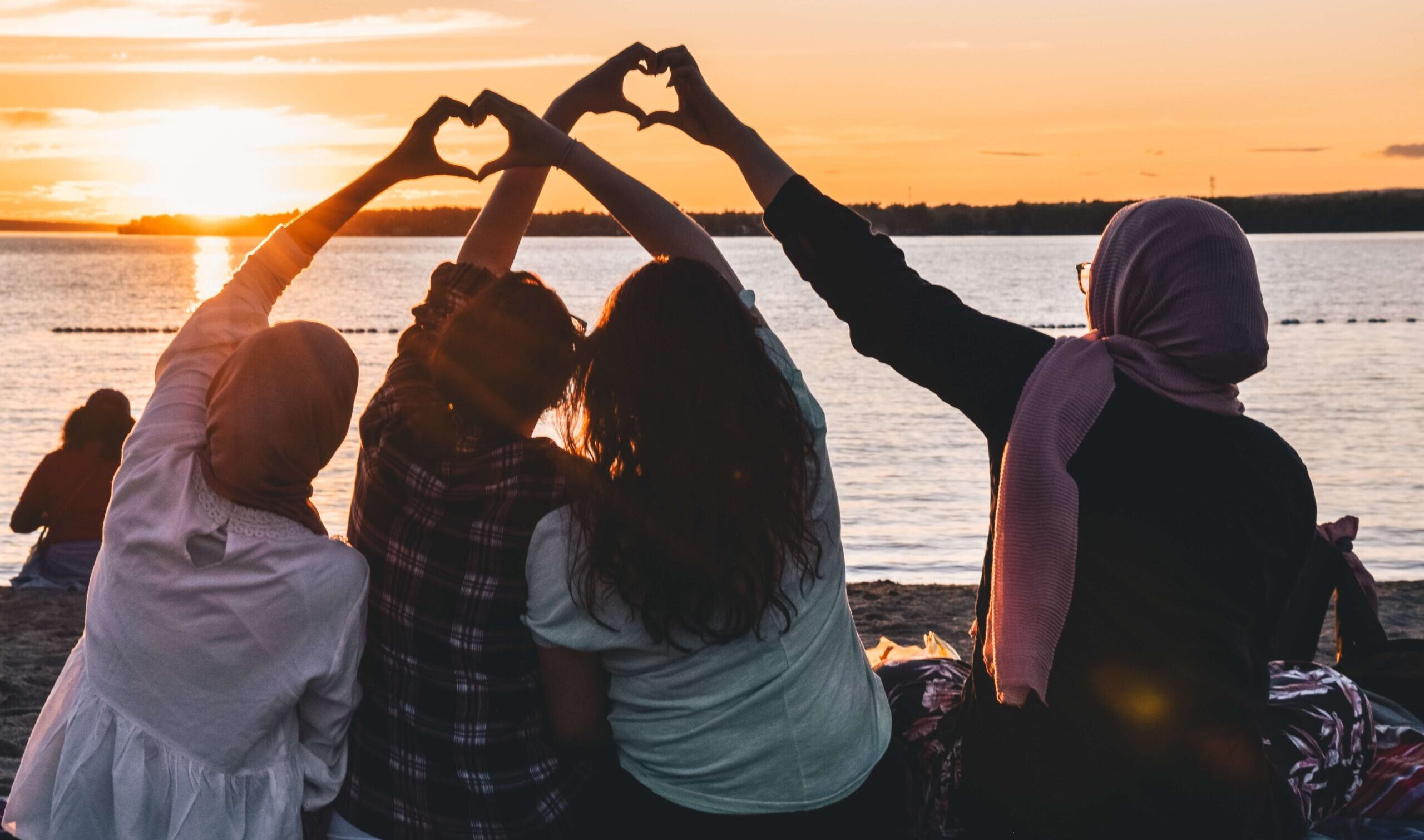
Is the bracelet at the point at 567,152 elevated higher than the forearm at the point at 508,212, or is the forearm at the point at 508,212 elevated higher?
the bracelet at the point at 567,152

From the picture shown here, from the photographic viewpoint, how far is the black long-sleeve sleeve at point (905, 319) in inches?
90.5

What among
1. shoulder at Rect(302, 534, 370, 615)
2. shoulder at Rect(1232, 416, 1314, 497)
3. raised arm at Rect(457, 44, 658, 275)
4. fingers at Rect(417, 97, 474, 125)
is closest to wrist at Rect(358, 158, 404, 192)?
fingers at Rect(417, 97, 474, 125)

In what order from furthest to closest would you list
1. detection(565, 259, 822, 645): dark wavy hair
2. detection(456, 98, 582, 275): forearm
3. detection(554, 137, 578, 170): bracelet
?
detection(456, 98, 582, 275): forearm
detection(554, 137, 578, 170): bracelet
detection(565, 259, 822, 645): dark wavy hair

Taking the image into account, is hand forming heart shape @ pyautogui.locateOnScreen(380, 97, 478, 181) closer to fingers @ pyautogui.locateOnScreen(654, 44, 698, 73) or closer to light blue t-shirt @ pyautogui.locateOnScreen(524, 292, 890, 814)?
fingers @ pyautogui.locateOnScreen(654, 44, 698, 73)

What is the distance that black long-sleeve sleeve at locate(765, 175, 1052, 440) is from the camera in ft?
7.54

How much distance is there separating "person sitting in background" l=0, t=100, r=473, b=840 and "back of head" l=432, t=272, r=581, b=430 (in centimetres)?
24

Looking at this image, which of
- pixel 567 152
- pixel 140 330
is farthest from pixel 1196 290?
pixel 140 330

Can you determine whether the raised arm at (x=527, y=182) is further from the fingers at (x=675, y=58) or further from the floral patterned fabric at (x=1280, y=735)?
the floral patterned fabric at (x=1280, y=735)

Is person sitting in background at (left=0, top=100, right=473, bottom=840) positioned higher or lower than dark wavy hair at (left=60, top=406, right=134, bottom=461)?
higher

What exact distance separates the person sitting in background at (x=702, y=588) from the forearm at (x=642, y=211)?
25cm

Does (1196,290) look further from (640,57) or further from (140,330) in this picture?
(140,330)

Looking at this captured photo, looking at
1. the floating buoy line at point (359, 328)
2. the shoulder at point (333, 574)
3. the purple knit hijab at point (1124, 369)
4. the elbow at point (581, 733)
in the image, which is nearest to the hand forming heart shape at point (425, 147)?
the shoulder at point (333, 574)

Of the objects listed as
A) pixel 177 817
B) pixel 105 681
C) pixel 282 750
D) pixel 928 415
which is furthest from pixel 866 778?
pixel 928 415

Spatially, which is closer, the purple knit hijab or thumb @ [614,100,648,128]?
the purple knit hijab
